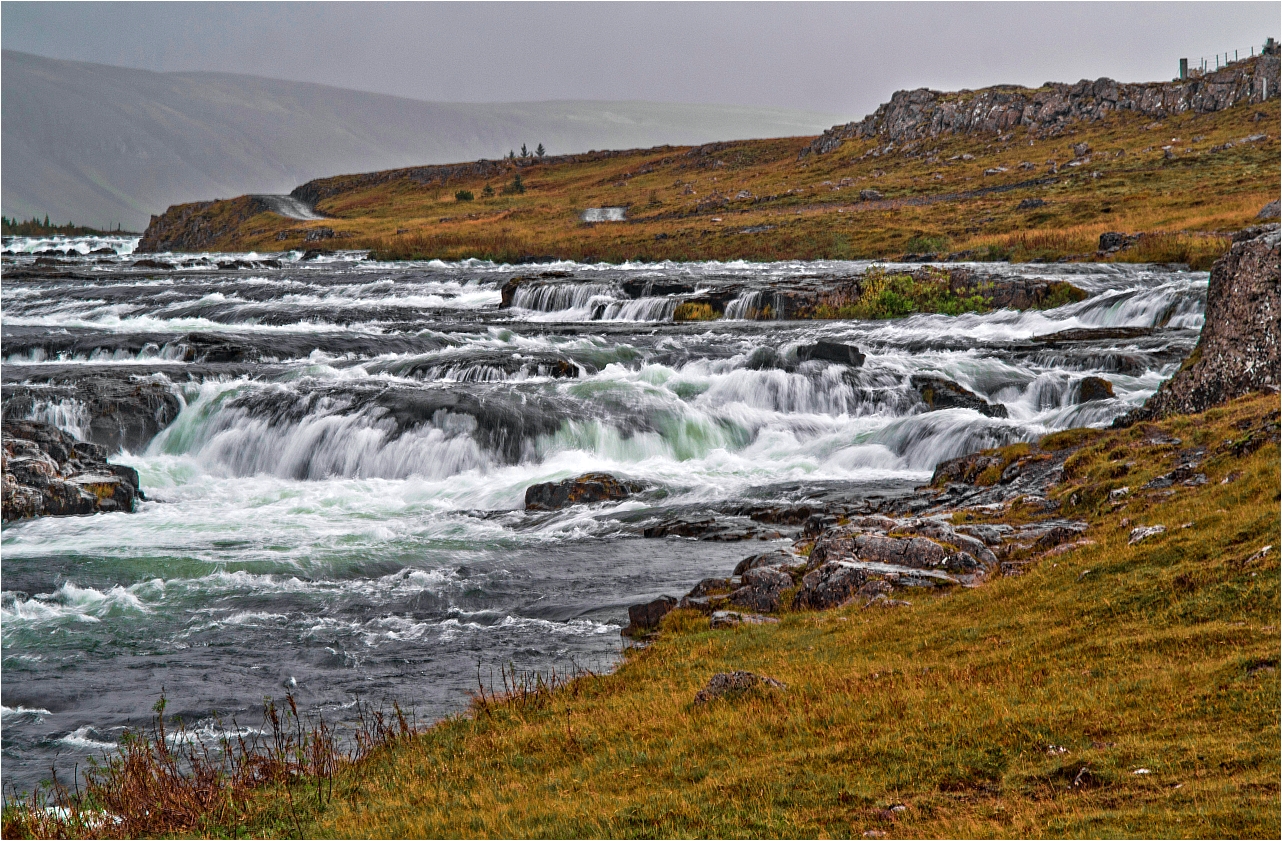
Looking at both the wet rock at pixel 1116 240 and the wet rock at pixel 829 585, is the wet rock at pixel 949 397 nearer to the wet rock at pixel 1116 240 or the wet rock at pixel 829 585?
the wet rock at pixel 829 585

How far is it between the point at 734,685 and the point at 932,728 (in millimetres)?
2693

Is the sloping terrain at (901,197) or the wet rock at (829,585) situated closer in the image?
the wet rock at (829,585)

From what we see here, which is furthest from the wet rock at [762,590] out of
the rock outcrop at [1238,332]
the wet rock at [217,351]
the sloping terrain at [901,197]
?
the sloping terrain at [901,197]

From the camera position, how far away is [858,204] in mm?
119875

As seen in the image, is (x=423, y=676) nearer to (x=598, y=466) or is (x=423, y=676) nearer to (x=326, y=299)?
(x=598, y=466)

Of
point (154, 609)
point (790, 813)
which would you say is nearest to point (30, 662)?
point (154, 609)

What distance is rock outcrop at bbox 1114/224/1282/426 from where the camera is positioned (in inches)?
818

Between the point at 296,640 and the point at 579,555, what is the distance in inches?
256

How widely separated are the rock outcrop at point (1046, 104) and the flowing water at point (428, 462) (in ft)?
321

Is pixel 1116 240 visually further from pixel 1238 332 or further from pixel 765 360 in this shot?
pixel 1238 332

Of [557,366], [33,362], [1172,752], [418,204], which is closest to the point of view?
[1172,752]

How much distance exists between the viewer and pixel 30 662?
16.8 meters

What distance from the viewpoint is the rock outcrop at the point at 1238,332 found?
20766 mm

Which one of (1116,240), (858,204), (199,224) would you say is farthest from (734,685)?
(199,224)
